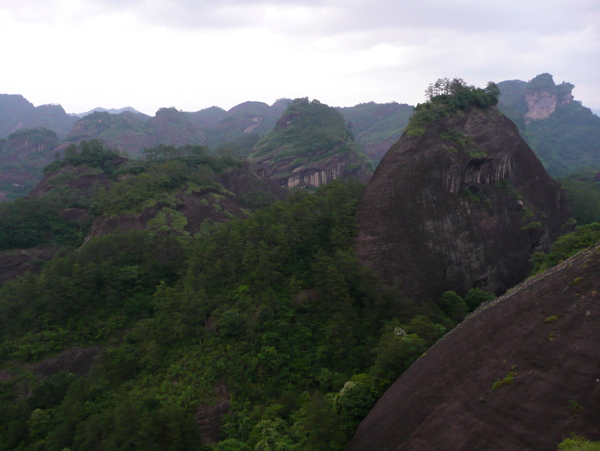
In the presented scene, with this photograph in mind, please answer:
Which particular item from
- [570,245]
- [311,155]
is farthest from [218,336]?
[311,155]

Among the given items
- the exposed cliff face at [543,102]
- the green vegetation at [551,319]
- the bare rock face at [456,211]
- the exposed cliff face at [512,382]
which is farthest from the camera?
the exposed cliff face at [543,102]

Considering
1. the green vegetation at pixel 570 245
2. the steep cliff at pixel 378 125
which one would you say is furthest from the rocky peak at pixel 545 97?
the green vegetation at pixel 570 245

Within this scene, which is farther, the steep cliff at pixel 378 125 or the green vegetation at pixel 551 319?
the steep cliff at pixel 378 125

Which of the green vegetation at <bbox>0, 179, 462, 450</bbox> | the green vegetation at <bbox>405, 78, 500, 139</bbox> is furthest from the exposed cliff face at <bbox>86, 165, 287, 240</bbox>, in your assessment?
the green vegetation at <bbox>405, 78, 500, 139</bbox>

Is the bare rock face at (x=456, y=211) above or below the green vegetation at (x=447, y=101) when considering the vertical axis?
below

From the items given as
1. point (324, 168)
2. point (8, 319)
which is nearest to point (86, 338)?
point (8, 319)

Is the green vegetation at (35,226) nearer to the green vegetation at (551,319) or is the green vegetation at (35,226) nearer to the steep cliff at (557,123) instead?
the green vegetation at (551,319)

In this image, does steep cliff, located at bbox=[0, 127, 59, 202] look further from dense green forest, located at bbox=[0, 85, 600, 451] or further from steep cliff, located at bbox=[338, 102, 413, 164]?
steep cliff, located at bbox=[338, 102, 413, 164]

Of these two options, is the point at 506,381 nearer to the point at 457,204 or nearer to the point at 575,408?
the point at 575,408
